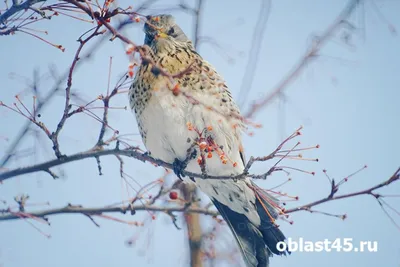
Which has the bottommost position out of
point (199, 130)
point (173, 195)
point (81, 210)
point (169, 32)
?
point (81, 210)

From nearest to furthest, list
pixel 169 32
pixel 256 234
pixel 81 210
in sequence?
pixel 81 210
pixel 256 234
pixel 169 32

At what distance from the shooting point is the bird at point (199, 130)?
2.45 m

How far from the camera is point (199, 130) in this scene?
95.0 inches

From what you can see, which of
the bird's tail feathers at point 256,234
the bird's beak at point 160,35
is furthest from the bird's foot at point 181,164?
the bird's beak at point 160,35

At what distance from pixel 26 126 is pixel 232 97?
1.21 meters

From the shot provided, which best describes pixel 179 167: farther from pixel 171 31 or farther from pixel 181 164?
pixel 171 31

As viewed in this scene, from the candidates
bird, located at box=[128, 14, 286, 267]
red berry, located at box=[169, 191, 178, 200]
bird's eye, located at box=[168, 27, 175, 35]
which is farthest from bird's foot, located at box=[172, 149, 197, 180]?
bird's eye, located at box=[168, 27, 175, 35]

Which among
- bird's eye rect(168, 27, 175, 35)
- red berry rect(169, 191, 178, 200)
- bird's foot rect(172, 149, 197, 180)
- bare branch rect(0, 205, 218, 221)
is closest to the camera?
bare branch rect(0, 205, 218, 221)

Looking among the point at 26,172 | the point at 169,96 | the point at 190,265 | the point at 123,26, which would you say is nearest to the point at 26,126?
the point at 26,172

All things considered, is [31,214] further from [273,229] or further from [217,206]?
[273,229]

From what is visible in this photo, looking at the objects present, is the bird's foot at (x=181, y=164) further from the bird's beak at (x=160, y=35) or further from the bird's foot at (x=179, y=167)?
Result: the bird's beak at (x=160, y=35)

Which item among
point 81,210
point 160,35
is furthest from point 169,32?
point 81,210

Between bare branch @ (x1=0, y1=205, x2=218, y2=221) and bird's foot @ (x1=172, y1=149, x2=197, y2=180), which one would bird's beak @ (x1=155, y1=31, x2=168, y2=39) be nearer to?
bird's foot @ (x1=172, y1=149, x2=197, y2=180)

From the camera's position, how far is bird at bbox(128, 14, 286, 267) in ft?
8.02
